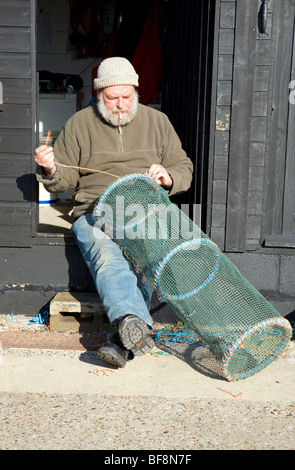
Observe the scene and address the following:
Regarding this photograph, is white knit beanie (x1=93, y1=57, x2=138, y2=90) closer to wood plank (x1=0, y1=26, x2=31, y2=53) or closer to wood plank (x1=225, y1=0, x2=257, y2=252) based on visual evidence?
wood plank (x1=0, y1=26, x2=31, y2=53)

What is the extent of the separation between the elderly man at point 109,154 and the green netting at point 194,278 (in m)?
0.24

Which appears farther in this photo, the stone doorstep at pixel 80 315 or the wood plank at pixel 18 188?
the wood plank at pixel 18 188

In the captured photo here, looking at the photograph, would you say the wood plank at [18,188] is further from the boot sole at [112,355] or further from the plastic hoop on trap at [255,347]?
the plastic hoop on trap at [255,347]

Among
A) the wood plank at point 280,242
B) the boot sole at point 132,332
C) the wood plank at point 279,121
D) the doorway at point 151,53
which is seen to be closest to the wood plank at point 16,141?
the doorway at point 151,53

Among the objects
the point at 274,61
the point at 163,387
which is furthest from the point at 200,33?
the point at 163,387

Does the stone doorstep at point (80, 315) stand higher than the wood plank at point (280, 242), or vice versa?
the wood plank at point (280, 242)

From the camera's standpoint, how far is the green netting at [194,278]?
11.7 ft

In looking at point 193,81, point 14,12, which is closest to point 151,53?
point 193,81

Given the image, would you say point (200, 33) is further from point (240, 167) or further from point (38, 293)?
point (38, 293)

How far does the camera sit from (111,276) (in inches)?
155

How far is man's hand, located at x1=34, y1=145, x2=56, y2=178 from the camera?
4.06 metres

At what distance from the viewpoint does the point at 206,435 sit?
295cm

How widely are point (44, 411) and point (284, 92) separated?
115 inches

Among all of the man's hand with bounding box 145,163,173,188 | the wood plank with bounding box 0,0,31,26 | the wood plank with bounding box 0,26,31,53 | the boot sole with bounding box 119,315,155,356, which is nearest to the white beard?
the man's hand with bounding box 145,163,173,188
